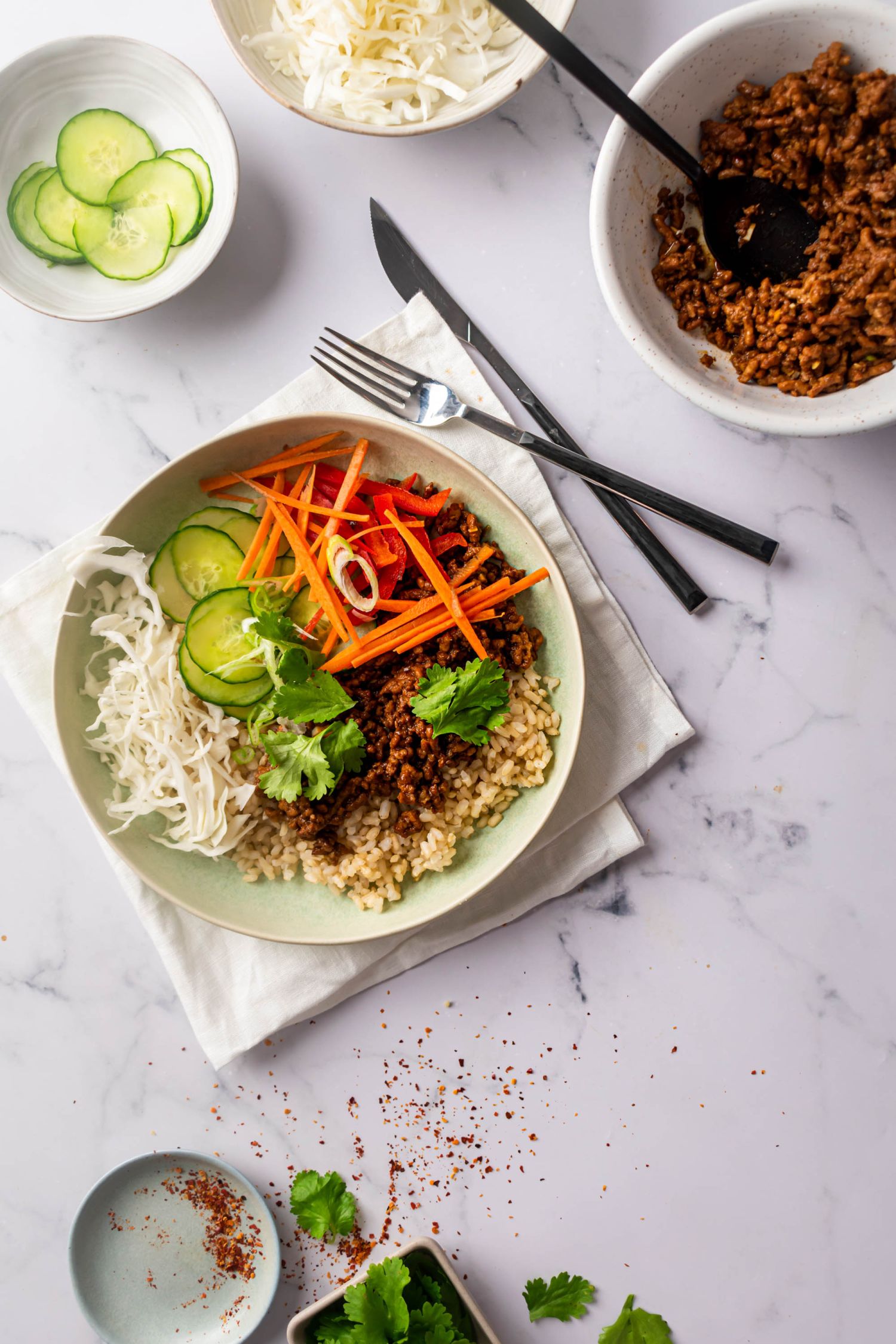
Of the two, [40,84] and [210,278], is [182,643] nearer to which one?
[210,278]

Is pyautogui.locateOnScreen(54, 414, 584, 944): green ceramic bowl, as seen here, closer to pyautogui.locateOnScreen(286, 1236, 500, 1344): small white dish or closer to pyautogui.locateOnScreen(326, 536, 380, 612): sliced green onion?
pyautogui.locateOnScreen(326, 536, 380, 612): sliced green onion

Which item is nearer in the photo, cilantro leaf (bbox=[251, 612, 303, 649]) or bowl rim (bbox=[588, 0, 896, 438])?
bowl rim (bbox=[588, 0, 896, 438])

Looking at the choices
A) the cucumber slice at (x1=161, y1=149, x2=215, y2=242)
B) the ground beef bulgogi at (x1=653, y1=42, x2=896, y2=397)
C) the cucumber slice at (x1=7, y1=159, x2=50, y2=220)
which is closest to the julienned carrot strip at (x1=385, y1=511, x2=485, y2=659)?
the ground beef bulgogi at (x1=653, y1=42, x2=896, y2=397)

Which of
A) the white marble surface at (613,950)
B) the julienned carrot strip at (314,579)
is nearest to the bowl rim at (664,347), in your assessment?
the white marble surface at (613,950)

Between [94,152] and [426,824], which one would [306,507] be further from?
[94,152]

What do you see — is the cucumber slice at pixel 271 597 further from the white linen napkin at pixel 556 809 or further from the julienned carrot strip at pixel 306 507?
the white linen napkin at pixel 556 809

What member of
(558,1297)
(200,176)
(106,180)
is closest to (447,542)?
(200,176)
